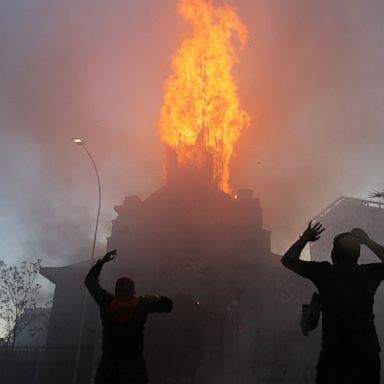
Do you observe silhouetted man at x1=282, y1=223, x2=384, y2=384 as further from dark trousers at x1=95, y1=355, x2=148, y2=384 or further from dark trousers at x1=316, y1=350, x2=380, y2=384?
dark trousers at x1=95, y1=355, x2=148, y2=384

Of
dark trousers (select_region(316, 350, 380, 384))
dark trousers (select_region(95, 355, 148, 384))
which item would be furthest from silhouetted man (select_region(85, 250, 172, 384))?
dark trousers (select_region(316, 350, 380, 384))

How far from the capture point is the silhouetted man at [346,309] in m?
3.08

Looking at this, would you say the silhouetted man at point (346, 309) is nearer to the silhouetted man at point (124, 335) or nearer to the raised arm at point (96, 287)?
the silhouetted man at point (124, 335)

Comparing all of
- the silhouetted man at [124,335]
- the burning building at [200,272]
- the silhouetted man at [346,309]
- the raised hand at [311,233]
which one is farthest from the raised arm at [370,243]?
the burning building at [200,272]

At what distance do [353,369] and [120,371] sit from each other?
2056mm

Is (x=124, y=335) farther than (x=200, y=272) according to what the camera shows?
No

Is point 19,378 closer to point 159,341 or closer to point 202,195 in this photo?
point 159,341

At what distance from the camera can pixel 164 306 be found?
4.09 m

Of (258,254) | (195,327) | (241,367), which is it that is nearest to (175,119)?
(258,254)

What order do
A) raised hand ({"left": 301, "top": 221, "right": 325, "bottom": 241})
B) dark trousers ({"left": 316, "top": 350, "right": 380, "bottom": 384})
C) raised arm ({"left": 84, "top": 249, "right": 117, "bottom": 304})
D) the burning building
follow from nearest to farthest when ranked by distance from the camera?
dark trousers ({"left": 316, "top": 350, "right": 380, "bottom": 384})
raised hand ({"left": 301, "top": 221, "right": 325, "bottom": 241})
raised arm ({"left": 84, "top": 249, "right": 117, "bottom": 304})
the burning building

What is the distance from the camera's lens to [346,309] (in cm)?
321

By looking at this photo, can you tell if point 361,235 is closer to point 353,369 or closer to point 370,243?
point 370,243

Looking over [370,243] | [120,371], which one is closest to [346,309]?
[370,243]

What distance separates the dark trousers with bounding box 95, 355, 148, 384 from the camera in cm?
387
